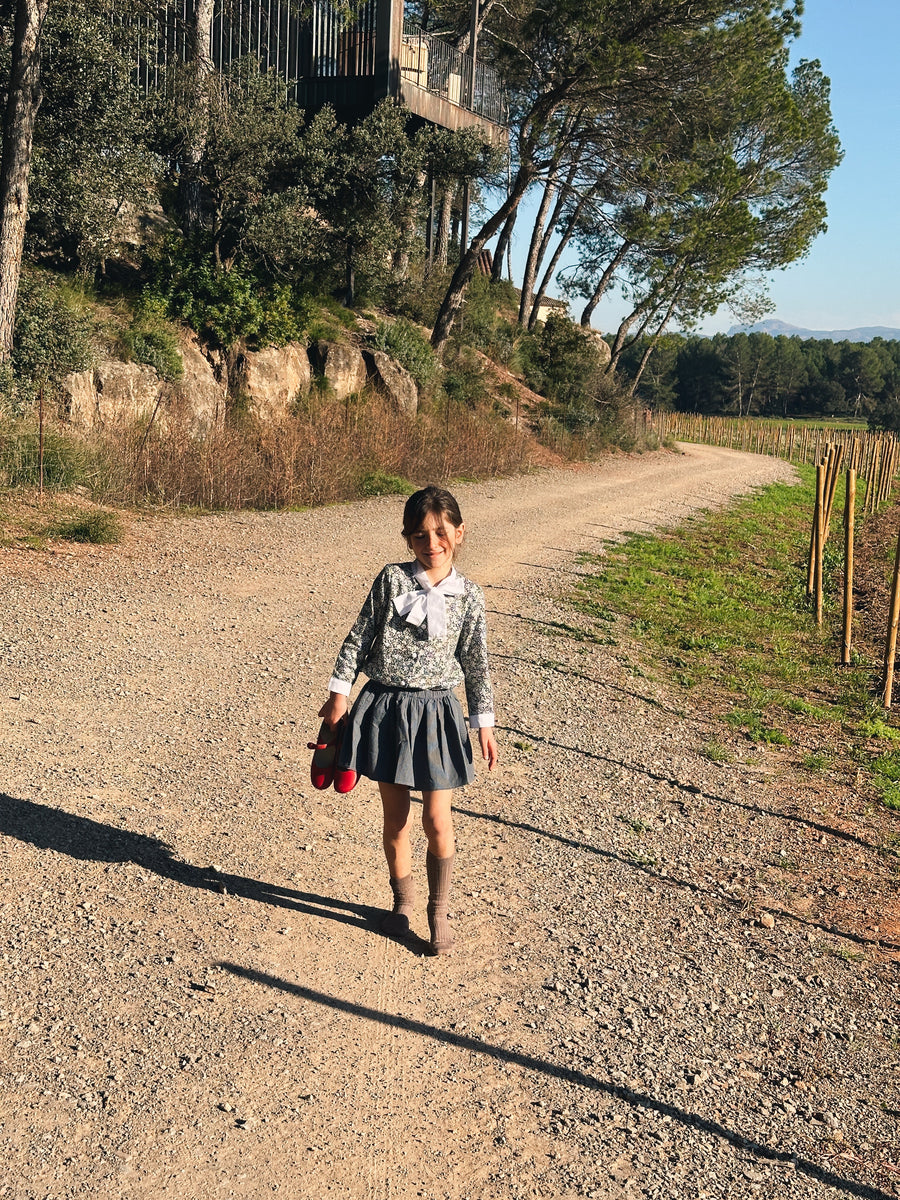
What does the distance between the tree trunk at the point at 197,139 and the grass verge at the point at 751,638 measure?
8.88 m

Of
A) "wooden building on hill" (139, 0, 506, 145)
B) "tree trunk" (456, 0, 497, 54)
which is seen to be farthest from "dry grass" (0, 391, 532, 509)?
"tree trunk" (456, 0, 497, 54)

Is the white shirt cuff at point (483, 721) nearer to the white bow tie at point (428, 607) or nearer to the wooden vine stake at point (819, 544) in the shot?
the white bow tie at point (428, 607)

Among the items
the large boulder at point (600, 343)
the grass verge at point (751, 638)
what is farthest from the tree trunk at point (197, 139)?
the large boulder at point (600, 343)

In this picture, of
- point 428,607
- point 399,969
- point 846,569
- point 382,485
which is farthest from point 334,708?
point 382,485

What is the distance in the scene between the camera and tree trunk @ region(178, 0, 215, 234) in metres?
16.2

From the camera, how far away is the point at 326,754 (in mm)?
3654

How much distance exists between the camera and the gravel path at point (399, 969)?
2.77 meters

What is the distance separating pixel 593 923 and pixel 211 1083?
1.74 m

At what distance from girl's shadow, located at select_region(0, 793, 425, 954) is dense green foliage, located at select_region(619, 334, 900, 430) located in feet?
350

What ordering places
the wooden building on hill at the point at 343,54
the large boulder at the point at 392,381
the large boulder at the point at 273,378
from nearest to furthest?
the large boulder at the point at 273,378 < the large boulder at the point at 392,381 < the wooden building on hill at the point at 343,54

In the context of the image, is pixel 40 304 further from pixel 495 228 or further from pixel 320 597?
pixel 495 228

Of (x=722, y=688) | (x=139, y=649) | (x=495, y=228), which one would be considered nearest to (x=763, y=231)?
(x=495, y=228)

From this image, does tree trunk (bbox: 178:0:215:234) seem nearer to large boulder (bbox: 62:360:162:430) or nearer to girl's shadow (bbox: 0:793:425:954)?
large boulder (bbox: 62:360:162:430)

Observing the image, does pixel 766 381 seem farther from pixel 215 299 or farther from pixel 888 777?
pixel 888 777
